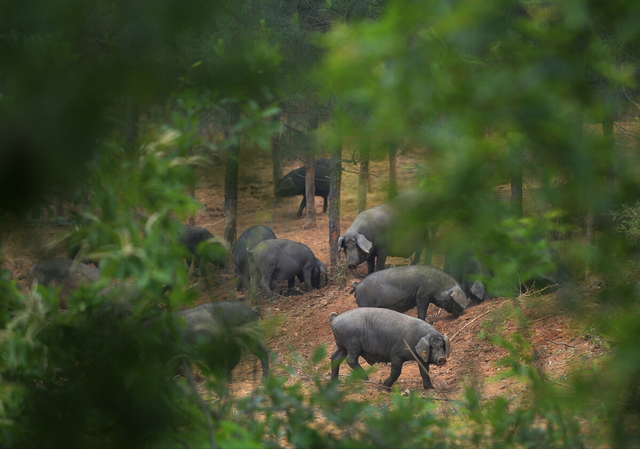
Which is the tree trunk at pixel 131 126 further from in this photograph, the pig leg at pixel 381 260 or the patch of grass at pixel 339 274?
the patch of grass at pixel 339 274

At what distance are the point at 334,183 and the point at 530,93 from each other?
31.0 feet

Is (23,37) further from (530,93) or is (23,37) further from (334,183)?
(334,183)

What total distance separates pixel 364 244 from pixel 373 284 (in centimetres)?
176

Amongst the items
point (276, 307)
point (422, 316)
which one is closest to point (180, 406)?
point (422, 316)

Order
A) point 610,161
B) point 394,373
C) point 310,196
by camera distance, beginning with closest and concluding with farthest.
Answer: point 610,161 < point 394,373 < point 310,196

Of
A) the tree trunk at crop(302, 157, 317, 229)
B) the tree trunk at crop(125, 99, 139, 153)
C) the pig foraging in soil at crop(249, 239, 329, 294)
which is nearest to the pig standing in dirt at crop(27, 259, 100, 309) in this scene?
the tree trunk at crop(125, 99, 139, 153)

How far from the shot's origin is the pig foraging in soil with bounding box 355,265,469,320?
27.1 feet

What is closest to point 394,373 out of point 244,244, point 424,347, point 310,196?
point 424,347

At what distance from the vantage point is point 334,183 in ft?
36.2

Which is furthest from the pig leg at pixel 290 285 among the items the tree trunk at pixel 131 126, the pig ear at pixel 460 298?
the tree trunk at pixel 131 126

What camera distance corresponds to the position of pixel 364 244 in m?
10.4

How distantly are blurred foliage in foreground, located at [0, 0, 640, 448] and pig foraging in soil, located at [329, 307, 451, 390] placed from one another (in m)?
4.27

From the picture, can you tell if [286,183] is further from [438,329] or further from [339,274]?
[438,329]

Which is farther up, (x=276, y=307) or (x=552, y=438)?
(x=552, y=438)
